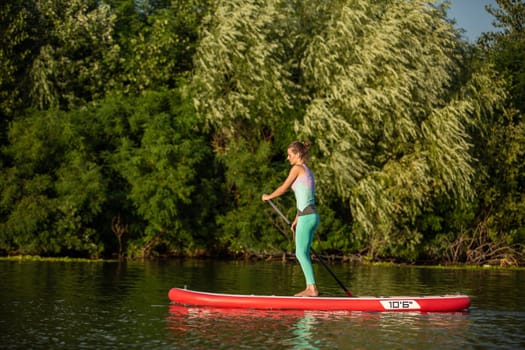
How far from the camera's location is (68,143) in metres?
33.0

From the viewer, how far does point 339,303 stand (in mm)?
14344

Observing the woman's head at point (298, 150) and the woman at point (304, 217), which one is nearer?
the woman at point (304, 217)

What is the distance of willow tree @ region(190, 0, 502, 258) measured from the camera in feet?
98.2

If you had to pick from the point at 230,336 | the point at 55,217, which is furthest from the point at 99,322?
the point at 55,217

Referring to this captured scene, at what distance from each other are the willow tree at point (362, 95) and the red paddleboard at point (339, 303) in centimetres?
1475

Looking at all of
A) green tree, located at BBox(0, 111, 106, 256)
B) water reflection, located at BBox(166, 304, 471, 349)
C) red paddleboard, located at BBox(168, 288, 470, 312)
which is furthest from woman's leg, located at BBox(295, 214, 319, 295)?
green tree, located at BBox(0, 111, 106, 256)

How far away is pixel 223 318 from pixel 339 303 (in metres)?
1.96

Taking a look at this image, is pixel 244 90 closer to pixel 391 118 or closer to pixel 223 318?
pixel 391 118

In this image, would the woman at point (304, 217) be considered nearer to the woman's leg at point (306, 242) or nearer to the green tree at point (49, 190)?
the woman's leg at point (306, 242)

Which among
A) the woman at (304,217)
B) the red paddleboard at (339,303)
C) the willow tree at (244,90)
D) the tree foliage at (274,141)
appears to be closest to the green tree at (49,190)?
the tree foliage at (274,141)

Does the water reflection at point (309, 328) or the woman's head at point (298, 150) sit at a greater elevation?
the woman's head at point (298, 150)

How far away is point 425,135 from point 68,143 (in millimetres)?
12937

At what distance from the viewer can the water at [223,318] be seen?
11367 mm

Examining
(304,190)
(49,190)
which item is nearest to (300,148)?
(304,190)
